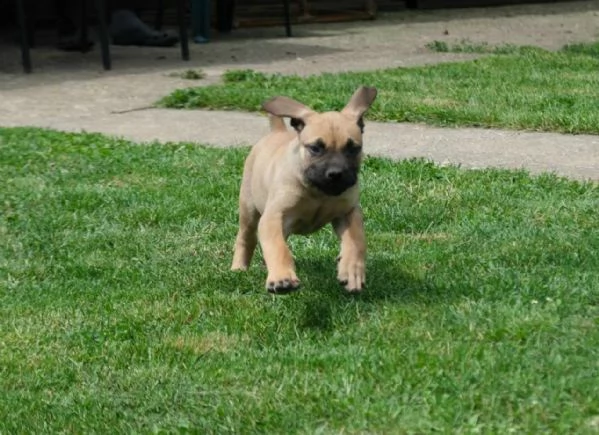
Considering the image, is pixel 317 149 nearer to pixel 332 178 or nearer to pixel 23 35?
pixel 332 178

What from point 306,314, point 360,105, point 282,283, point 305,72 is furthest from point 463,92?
A: point 282,283

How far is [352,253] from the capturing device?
4953 mm

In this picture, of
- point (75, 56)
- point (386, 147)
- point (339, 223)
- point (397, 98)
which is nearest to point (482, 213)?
point (339, 223)

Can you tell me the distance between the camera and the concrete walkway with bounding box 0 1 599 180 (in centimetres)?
826

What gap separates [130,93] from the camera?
1140 cm

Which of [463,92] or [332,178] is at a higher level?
[332,178]

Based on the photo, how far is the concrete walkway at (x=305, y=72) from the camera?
8.26 meters

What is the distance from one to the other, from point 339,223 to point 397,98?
16.4 ft

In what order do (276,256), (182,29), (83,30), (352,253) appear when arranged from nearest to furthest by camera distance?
(276,256) → (352,253) → (182,29) → (83,30)

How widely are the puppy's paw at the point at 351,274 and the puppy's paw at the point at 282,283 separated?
0.27m

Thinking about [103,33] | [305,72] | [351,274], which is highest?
[351,274]

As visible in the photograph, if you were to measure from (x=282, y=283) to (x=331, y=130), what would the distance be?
0.69m

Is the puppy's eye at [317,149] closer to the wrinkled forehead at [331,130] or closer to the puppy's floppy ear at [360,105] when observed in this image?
the wrinkled forehead at [331,130]

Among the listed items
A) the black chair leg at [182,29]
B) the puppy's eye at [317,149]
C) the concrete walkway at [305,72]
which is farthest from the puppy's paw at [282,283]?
the black chair leg at [182,29]
